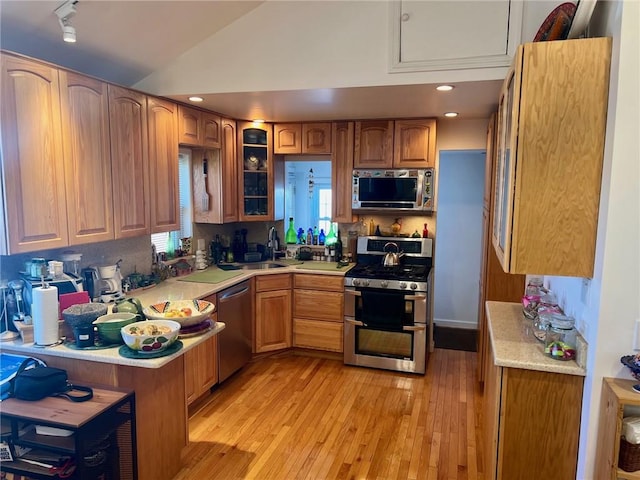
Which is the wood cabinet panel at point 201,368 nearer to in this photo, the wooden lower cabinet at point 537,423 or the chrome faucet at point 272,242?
the chrome faucet at point 272,242

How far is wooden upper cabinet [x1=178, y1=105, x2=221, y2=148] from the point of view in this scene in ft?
11.3

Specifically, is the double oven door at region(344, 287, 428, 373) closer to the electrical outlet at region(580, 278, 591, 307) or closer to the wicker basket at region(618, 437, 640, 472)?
the electrical outlet at region(580, 278, 591, 307)

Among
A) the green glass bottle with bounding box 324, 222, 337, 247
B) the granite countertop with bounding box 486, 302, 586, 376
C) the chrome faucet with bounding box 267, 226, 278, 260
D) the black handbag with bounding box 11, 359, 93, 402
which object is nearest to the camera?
the granite countertop with bounding box 486, 302, 586, 376

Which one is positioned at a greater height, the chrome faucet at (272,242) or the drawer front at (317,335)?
the chrome faucet at (272,242)

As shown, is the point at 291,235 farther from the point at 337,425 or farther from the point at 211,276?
the point at 337,425

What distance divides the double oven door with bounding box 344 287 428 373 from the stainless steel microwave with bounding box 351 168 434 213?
2.78 ft

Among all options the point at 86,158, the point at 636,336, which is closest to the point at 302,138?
the point at 86,158

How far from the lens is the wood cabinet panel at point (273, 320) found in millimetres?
4164

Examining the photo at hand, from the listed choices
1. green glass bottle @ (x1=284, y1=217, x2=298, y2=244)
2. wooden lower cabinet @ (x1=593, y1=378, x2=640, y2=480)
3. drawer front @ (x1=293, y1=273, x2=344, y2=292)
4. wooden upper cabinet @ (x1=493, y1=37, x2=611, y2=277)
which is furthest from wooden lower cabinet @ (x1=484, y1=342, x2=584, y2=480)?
green glass bottle @ (x1=284, y1=217, x2=298, y2=244)

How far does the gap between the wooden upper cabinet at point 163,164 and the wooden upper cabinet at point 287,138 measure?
130 centimetres

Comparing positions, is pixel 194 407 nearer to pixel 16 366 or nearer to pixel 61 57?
pixel 16 366

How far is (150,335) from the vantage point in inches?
82.0

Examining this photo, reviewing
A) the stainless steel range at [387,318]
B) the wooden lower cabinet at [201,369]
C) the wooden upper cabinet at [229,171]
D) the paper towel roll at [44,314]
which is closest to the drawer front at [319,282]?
the stainless steel range at [387,318]

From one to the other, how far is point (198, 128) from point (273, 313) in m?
1.82
